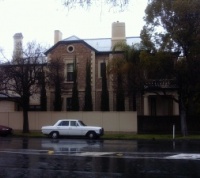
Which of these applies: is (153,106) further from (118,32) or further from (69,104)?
(118,32)

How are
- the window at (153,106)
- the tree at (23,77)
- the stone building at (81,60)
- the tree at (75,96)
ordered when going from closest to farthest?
the tree at (23,77) → the window at (153,106) → the tree at (75,96) → the stone building at (81,60)

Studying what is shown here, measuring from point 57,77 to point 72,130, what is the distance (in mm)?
7961

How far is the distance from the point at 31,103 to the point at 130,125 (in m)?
12.1

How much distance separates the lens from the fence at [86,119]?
3575 centimetres

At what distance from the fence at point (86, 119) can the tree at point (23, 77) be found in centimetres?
144

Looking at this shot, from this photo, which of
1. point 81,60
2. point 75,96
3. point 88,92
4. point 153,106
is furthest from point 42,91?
point 153,106

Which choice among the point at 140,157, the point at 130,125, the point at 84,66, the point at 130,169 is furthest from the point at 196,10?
the point at 130,169

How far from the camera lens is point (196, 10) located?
29953 mm

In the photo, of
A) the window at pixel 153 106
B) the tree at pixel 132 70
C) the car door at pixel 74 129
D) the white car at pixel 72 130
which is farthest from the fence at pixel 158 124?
the car door at pixel 74 129

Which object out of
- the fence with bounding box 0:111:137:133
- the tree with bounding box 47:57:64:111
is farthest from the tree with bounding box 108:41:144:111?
the tree with bounding box 47:57:64:111

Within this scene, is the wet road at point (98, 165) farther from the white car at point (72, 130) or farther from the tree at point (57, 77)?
the tree at point (57, 77)

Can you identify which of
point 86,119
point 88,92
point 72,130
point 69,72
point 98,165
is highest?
point 69,72

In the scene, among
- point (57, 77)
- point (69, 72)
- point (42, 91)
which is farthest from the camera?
point (69, 72)

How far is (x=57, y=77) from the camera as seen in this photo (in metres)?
37.6
